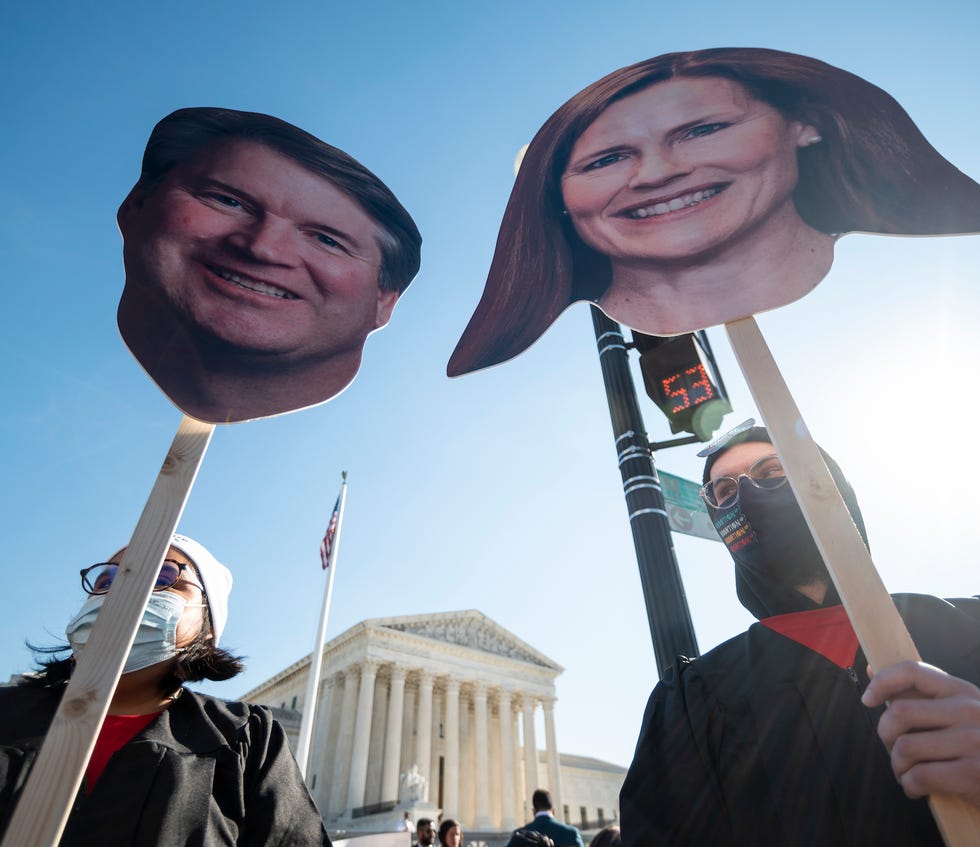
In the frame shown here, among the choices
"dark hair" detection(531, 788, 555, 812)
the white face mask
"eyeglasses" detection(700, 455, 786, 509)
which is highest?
"eyeglasses" detection(700, 455, 786, 509)

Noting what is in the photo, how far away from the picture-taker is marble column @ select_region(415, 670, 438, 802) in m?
41.3

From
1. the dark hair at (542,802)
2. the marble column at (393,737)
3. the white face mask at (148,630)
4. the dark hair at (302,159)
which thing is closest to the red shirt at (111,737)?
the white face mask at (148,630)

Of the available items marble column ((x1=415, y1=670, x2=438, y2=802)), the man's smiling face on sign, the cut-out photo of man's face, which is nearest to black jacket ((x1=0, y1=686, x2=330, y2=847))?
the cut-out photo of man's face

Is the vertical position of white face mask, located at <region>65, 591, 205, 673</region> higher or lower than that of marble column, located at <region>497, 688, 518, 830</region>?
lower

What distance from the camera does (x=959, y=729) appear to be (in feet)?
4.43

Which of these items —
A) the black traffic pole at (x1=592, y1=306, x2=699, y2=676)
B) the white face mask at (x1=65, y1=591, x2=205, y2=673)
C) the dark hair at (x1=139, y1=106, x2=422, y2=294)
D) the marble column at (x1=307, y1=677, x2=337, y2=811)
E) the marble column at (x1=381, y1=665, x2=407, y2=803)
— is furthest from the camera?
the marble column at (x1=307, y1=677, x2=337, y2=811)

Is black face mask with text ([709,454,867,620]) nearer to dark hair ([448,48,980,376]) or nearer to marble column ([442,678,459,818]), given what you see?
dark hair ([448,48,980,376])

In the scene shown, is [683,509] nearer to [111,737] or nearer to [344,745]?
[111,737]

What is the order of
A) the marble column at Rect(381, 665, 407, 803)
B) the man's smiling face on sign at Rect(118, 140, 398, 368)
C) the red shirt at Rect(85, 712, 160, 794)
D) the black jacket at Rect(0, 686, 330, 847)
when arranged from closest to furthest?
the black jacket at Rect(0, 686, 330, 847) < the red shirt at Rect(85, 712, 160, 794) < the man's smiling face on sign at Rect(118, 140, 398, 368) < the marble column at Rect(381, 665, 407, 803)

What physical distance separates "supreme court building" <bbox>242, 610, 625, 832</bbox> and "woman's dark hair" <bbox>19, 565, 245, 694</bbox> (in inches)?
1534

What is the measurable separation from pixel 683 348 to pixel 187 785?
4.18 metres

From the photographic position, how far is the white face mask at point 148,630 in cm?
244

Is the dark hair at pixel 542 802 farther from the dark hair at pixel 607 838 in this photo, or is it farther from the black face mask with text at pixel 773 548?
the black face mask with text at pixel 773 548

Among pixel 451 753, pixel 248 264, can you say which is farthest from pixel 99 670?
pixel 451 753
